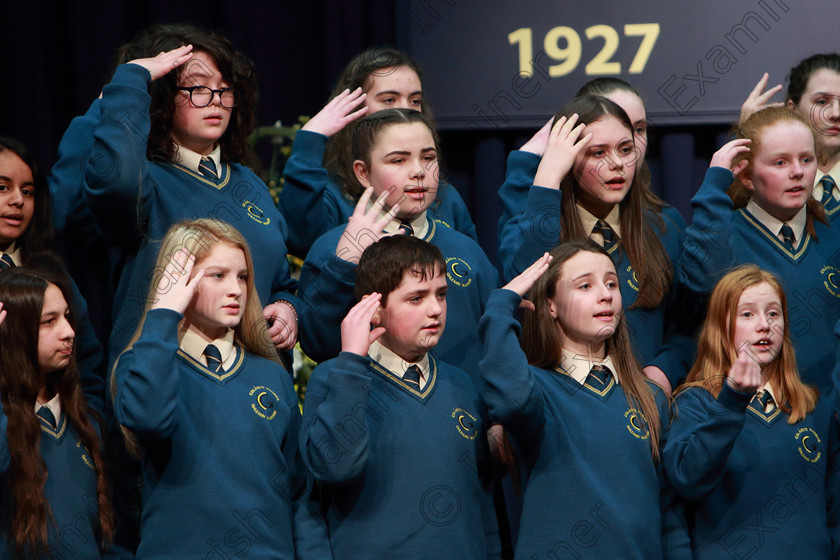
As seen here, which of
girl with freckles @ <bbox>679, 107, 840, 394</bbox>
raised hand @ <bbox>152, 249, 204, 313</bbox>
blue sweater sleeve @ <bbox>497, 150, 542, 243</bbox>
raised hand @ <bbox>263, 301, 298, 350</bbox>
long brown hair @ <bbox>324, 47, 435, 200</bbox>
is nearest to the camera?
raised hand @ <bbox>152, 249, 204, 313</bbox>

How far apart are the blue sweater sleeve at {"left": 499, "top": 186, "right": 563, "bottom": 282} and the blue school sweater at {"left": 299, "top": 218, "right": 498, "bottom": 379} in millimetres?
126

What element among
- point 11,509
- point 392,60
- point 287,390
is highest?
point 392,60

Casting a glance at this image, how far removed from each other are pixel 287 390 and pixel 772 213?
1.37 m

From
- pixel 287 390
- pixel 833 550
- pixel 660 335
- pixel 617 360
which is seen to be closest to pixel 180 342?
pixel 287 390

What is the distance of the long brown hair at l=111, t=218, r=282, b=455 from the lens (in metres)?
2.51

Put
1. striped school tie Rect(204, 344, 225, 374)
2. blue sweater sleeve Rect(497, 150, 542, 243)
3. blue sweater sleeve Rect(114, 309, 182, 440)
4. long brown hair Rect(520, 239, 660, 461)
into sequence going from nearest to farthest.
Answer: blue sweater sleeve Rect(114, 309, 182, 440) → striped school tie Rect(204, 344, 225, 374) → long brown hair Rect(520, 239, 660, 461) → blue sweater sleeve Rect(497, 150, 542, 243)

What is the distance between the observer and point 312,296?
2645mm

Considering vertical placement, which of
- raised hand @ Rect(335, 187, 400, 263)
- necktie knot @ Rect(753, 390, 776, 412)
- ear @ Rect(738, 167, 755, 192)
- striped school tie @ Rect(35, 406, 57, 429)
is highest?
ear @ Rect(738, 167, 755, 192)

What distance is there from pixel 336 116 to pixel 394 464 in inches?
38.7

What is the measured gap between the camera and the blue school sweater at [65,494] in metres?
2.37

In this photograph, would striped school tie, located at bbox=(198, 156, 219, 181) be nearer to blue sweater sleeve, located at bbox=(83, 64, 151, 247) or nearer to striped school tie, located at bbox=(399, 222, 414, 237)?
blue sweater sleeve, located at bbox=(83, 64, 151, 247)

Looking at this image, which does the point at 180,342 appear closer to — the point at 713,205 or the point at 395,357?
the point at 395,357

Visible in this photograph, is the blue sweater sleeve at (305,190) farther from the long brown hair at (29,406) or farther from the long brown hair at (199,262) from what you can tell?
the long brown hair at (29,406)

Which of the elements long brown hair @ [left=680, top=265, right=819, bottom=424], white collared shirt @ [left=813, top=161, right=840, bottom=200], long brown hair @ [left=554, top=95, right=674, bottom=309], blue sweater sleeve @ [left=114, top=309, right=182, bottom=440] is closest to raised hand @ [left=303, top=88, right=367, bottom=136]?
long brown hair @ [left=554, top=95, right=674, bottom=309]
